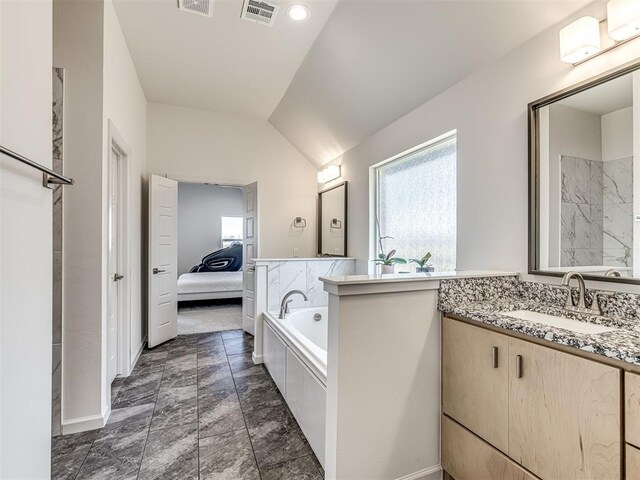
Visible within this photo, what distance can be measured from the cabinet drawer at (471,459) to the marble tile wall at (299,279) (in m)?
1.83

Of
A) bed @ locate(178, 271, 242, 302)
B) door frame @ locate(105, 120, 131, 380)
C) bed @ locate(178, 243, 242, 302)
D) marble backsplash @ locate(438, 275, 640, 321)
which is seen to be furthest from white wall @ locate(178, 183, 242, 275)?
marble backsplash @ locate(438, 275, 640, 321)

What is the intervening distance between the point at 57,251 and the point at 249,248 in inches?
98.2

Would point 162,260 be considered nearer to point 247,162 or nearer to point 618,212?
point 247,162

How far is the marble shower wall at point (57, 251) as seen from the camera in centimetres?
188

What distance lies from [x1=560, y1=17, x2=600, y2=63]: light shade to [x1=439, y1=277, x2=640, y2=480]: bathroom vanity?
3.64 ft

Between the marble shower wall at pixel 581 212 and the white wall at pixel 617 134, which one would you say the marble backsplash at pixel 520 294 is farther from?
the white wall at pixel 617 134

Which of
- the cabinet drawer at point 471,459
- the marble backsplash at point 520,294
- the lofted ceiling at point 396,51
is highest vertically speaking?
the lofted ceiling at point 396,51

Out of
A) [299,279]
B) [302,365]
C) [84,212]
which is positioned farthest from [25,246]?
[299,279]

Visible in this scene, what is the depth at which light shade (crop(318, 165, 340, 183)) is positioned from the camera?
4059 millimetres

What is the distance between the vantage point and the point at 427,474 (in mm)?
1508

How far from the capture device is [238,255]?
6.95 m

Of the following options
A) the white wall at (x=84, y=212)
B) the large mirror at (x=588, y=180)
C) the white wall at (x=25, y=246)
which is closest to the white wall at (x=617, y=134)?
the large mirror at (x=588, y=180)

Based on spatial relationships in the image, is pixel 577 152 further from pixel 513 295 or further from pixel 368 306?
pixel 368 306

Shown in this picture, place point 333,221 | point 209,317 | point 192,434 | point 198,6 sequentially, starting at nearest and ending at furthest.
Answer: point 192,434 < point 198,6 < point 333,221 < point 209,317
